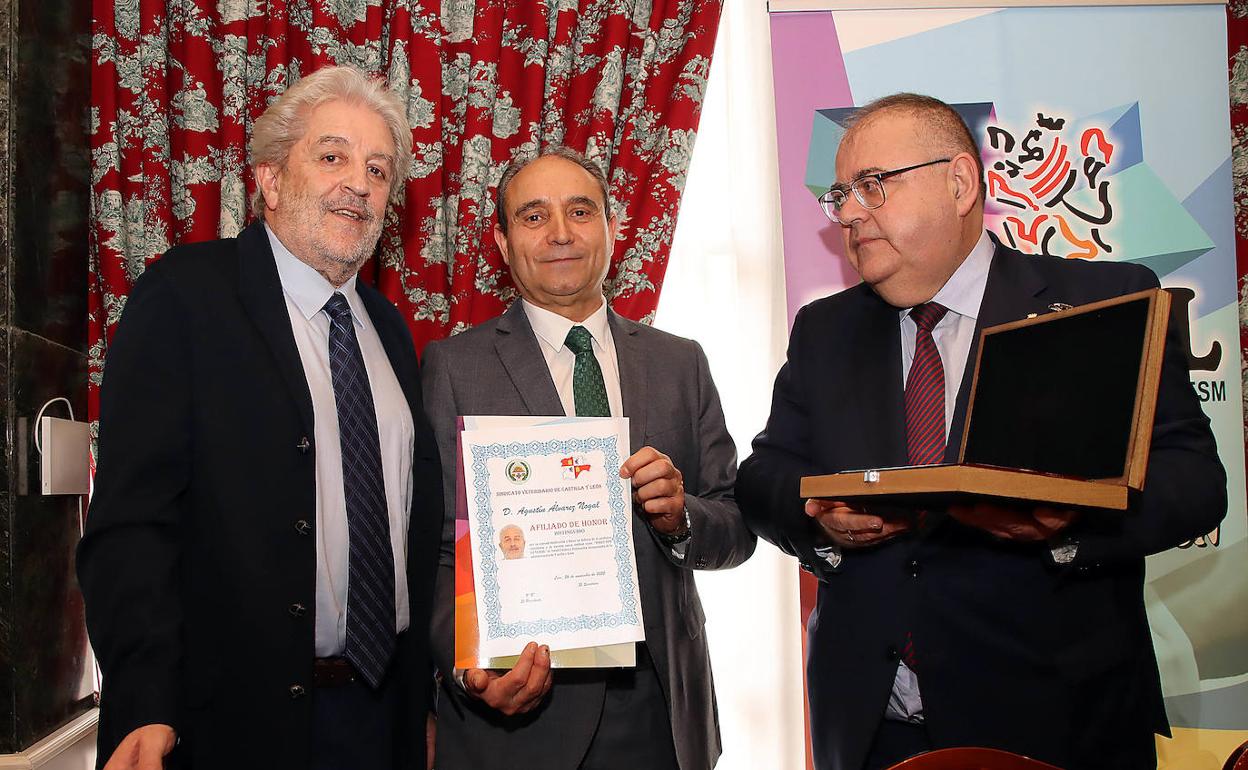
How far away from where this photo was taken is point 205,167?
3332mm

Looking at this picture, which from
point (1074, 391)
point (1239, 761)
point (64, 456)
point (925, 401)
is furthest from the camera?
point (64, 456)

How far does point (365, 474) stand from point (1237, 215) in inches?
130

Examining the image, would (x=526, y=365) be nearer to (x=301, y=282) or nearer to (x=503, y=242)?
(x=503, y=242)

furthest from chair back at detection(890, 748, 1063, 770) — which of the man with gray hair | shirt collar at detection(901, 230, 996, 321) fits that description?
the man with gray hair

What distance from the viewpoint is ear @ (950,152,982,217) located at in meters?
2.14

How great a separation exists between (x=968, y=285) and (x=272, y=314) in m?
1.49

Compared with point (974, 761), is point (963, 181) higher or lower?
higher

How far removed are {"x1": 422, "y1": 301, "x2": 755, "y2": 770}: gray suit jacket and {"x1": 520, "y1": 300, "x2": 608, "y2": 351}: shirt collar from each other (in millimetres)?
32

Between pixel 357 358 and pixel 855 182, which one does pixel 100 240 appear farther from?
pixel 855 182

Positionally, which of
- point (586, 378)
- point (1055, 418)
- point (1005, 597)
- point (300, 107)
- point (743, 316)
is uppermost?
point (300, 107)

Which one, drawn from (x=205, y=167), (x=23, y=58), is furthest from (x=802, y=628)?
(x=23, y=58)

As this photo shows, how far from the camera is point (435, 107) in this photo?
338 centimetres

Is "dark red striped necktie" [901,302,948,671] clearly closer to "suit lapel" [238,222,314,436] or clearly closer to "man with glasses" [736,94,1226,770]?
"man with glasses" [736,94,1226,770]

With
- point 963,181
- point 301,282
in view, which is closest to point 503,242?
point 301,282
